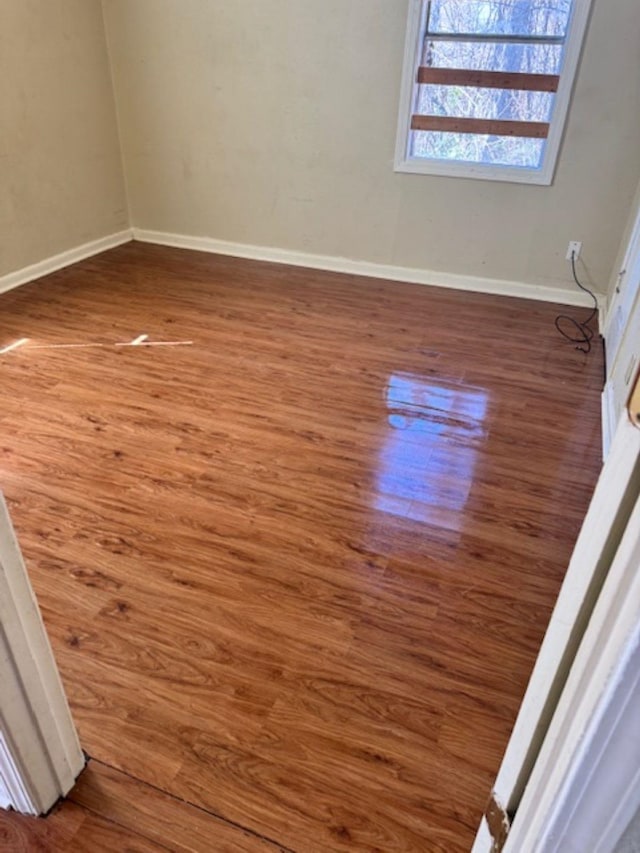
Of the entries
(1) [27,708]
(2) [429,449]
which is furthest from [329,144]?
(1) [27,708]

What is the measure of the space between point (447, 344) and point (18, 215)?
2678mm

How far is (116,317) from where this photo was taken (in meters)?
3.22

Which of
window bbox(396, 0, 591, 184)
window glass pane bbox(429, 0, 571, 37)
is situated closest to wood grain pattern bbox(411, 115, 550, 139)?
window bbox(396, 0, 591, 184)

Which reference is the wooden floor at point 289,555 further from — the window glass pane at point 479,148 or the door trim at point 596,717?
the window glass pane at point 479,148

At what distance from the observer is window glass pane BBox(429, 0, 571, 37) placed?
3072 mm

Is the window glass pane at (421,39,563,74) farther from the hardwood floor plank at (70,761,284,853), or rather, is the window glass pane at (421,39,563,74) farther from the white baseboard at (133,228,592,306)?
the hardwood floor plank at (70,761,284,853)

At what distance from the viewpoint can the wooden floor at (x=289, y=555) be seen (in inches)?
45.9

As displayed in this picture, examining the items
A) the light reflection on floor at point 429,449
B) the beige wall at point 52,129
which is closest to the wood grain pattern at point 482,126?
the light reflection on floor at point 429,449

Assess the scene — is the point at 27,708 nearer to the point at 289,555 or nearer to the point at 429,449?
the point at 289,555

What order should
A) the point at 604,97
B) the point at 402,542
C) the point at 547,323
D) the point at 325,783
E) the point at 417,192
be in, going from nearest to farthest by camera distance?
the point at 325,783
the point at 402,542
the point at 604,97
the point at 547,323
the point at 417,192

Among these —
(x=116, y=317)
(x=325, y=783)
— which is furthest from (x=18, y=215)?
(x=325, y=783)

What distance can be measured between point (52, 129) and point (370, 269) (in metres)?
2.20

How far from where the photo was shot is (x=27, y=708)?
979 millimetres

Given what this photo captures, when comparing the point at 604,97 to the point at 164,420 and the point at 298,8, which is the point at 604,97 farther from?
the point at 164,420
